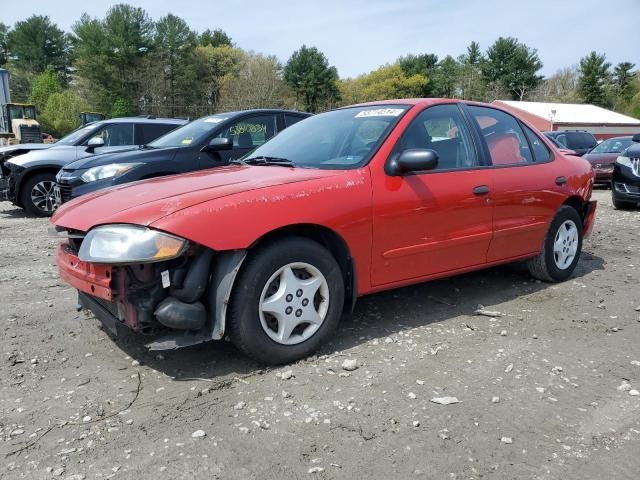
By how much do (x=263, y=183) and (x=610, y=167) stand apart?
13.4 metres

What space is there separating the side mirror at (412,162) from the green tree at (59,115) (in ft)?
159

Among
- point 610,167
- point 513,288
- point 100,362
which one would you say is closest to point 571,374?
point 513,288

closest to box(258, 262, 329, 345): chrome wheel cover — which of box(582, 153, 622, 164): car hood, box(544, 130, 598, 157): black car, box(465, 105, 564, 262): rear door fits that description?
box(465, 105, 564, 262): rear door

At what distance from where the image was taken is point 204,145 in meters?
6.70

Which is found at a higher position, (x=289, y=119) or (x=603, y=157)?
(x=289, y=119)

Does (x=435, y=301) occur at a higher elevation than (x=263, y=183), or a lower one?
lower

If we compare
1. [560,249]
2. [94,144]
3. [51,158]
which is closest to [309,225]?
[560,249]

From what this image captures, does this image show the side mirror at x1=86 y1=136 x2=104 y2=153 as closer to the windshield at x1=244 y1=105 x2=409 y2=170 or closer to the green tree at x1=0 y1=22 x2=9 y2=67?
the windshield at x1=244 y1=105 x2=409 y2=170

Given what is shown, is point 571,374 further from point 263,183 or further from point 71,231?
point 71,231

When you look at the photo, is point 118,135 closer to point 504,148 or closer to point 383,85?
point 504,148

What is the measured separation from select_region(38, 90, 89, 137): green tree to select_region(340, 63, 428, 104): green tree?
36468 millimetres

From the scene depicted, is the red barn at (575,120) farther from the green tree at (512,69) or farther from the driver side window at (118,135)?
the driver side window at (118,135)

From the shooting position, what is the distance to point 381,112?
4055 millimetres

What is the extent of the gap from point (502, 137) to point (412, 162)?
143 cm
